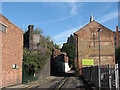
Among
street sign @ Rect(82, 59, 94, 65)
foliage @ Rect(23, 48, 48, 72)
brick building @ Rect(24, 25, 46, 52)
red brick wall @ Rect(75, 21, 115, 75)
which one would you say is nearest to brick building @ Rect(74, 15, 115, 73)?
red brick wall @ Rect(75, 21, 115, 75)

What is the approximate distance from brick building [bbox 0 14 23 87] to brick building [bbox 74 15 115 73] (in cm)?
2083

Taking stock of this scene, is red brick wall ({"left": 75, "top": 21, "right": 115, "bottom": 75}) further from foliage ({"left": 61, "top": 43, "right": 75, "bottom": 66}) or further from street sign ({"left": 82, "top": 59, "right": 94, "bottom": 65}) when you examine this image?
foliage ({"left": 61, "top": 43, "right": 75, "bottom": 66})

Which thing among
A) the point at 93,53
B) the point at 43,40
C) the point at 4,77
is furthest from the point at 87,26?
the point at 4,77

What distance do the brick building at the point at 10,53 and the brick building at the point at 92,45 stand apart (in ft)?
68.3

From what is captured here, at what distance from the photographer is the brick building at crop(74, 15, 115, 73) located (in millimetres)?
36875

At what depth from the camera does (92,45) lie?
37500 mm

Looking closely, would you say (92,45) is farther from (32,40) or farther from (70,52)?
(70,52)

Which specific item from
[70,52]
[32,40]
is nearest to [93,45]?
[32,40]

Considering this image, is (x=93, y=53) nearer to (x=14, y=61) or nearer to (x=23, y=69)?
(x=23, y=69)

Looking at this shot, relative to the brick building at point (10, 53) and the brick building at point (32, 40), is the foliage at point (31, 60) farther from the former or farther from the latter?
the brick building at point (32, 40)

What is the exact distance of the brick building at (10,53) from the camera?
550 inches

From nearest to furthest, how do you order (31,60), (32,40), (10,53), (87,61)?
(10,53), (31,60), (32,40), (87,61)

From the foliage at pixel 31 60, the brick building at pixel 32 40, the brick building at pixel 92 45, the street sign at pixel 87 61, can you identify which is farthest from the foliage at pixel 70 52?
the foliage at pixel 31 60

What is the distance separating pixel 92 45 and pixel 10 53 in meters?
25.0
